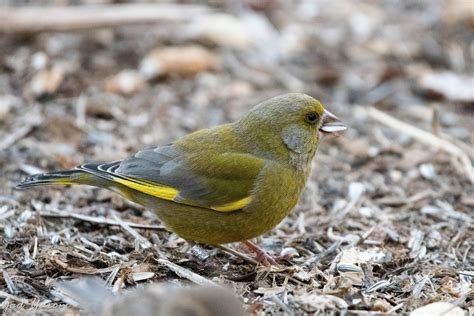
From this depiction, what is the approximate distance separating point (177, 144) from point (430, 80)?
3608mm

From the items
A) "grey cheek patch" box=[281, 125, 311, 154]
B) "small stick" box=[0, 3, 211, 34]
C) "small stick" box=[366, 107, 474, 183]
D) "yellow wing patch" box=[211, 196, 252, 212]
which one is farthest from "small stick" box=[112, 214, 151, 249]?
"small stick" box=[0, 3, 211, 34]

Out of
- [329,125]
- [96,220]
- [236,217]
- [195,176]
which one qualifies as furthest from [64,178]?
[329,125]

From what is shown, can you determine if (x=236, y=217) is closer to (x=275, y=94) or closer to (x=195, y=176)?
(x=195, y=176)

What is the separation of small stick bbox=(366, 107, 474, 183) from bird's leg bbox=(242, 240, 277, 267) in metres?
2.10

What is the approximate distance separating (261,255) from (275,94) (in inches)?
112

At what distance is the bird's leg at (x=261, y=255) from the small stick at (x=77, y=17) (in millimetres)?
3569

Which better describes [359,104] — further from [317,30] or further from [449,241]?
[449,241]

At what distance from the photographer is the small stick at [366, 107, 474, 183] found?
237 inches

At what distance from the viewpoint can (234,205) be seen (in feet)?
14.3

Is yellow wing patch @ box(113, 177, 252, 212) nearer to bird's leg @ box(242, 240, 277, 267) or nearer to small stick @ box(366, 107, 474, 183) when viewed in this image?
bird's leg @ box(242, 240, 277, 267)

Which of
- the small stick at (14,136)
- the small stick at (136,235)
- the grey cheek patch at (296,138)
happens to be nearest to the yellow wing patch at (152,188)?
the small stick at (136,235)

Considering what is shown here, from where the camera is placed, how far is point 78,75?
23.2 feet

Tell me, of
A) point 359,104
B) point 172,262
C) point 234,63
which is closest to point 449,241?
point 172,262

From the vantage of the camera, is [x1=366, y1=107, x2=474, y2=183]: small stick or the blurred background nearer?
the blurred background
